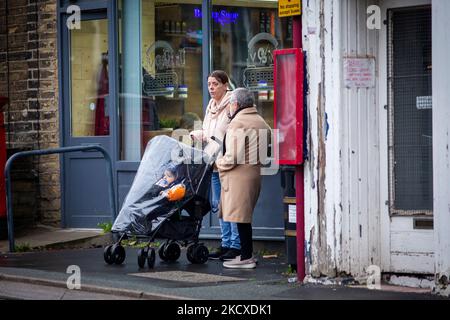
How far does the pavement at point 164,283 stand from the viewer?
27.8 feet

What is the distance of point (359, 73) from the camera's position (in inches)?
355

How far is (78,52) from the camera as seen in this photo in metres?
13.5

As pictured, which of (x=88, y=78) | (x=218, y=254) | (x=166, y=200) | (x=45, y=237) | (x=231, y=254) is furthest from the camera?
(x=88, y=78)

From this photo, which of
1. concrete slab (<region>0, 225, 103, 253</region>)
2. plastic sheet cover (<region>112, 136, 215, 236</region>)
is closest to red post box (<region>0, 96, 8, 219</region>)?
concrete slab (<region>0, 225, 103, 253</region>)

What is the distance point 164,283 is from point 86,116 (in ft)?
16.1

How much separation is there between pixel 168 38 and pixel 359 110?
4330mm

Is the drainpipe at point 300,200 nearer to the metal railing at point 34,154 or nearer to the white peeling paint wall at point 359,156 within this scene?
the white peeling paint wall at point 359,156

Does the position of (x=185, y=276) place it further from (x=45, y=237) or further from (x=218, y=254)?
(x=45, y=237)

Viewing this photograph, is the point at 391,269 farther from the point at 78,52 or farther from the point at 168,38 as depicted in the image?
the point at 78,52

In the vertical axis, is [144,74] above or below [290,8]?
below

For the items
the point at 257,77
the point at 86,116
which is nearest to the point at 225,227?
the point at 257,77

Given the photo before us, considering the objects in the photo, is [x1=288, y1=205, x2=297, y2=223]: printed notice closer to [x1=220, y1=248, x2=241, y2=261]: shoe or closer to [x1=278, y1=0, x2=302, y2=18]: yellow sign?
[x1=220, y1=248, x2=241, y2=261]: shoe

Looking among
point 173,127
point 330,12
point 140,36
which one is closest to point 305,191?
point 330,12

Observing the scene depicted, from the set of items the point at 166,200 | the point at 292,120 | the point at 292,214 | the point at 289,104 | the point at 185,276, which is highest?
the point at 289,104
